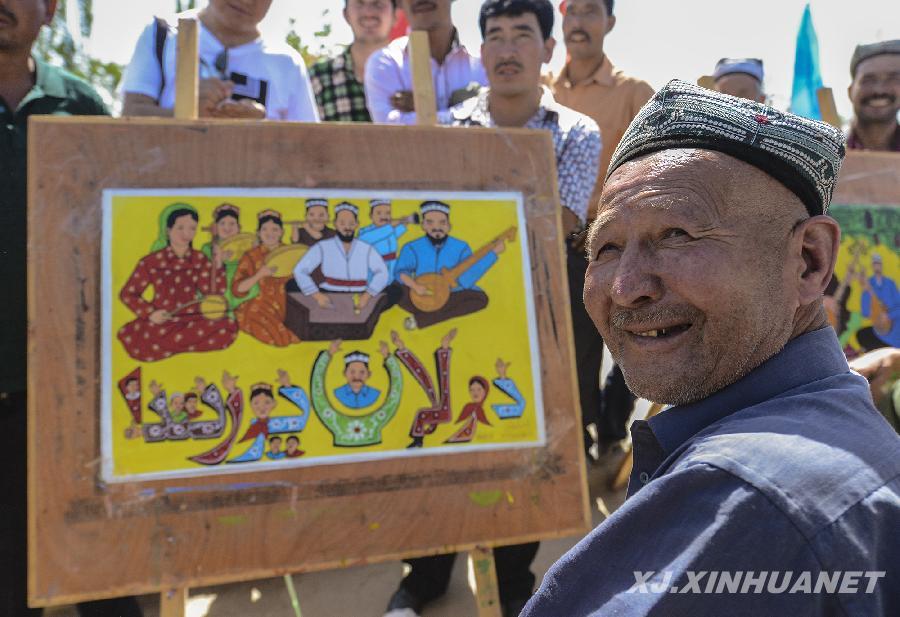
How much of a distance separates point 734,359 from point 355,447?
1.32 metres

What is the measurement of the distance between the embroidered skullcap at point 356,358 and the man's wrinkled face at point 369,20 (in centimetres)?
204

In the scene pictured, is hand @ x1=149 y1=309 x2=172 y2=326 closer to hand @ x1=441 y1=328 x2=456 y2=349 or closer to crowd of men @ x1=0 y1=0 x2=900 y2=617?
crowd of men @ x1=0 y1=0 x2=900 y2=617

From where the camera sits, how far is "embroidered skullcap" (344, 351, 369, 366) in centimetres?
222

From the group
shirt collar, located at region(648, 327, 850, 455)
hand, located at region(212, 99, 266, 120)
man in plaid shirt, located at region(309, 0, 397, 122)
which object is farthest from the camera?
man in plaid shirt, located at region(309, 0, 397, 122)

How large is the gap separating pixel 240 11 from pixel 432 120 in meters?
1.02

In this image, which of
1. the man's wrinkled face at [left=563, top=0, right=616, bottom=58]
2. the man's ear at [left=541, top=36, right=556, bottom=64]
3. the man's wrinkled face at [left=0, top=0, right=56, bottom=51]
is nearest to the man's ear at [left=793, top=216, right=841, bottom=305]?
the man's ear at [left=541, top=36, right=556, bottom=64]

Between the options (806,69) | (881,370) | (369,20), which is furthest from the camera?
(806,69)

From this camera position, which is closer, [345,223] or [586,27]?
[345,223]

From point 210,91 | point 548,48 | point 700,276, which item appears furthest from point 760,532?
point 548,48

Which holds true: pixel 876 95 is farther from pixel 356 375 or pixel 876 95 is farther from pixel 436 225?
pixel 356 375

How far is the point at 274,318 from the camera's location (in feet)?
7.16

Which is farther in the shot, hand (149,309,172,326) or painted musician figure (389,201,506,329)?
painted musician figure (389,201,506,329)

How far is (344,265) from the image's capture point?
2270 millimetres

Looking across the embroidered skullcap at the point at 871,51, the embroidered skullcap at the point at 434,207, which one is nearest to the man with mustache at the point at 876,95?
the embroidered skullcap at the point at 871,51
